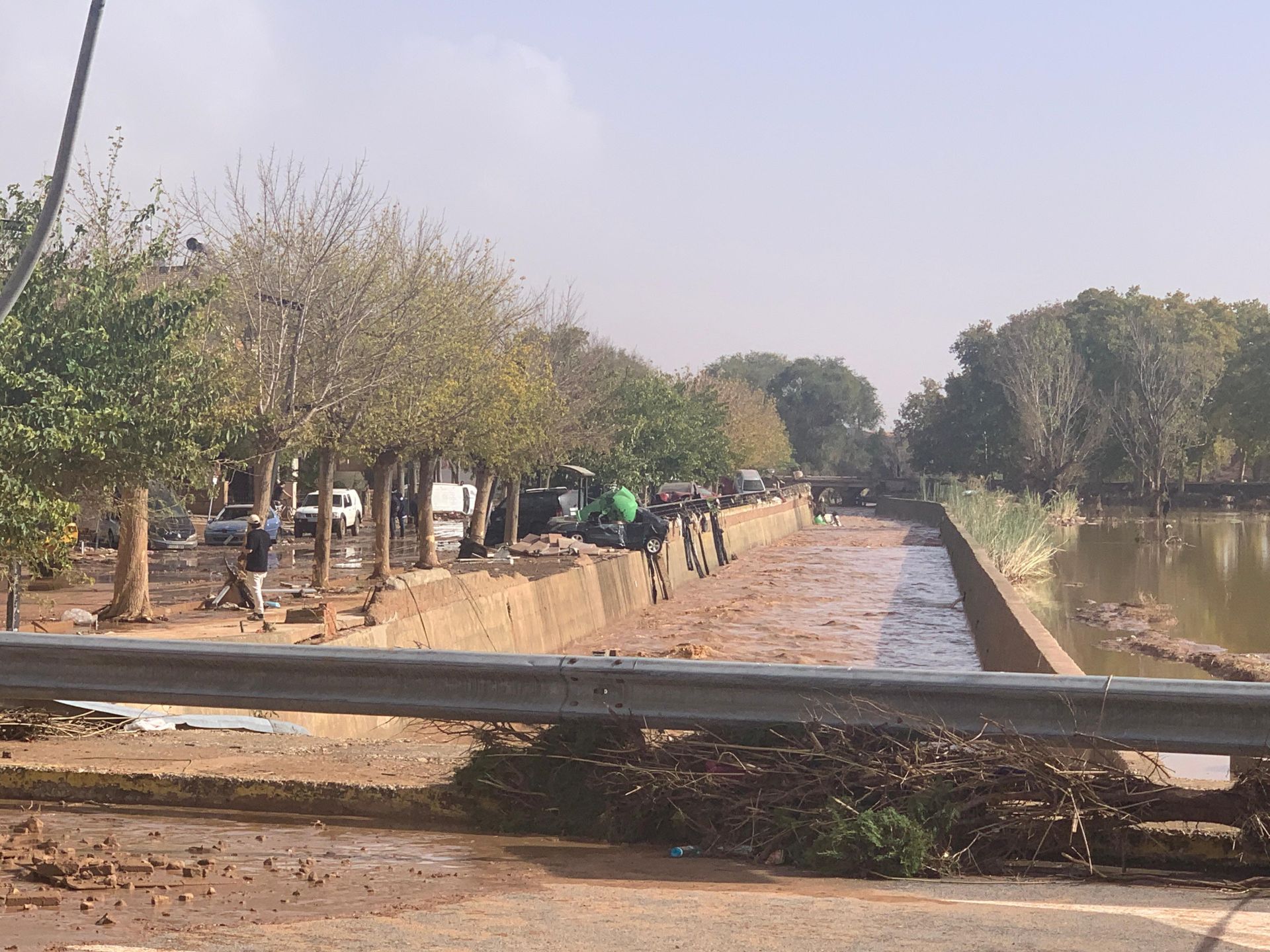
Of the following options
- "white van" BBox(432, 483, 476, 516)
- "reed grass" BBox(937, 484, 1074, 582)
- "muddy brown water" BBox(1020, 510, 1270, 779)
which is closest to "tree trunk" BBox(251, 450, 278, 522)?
"muddy brown water" BBox(1020, 510, 1270, 779)

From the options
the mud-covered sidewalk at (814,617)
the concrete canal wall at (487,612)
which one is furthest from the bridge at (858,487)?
the concrete canal wall at (487,612)

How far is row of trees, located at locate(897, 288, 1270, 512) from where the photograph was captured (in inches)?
3556

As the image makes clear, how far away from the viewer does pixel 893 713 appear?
6.80m

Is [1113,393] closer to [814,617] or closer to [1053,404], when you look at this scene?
[1053,404]

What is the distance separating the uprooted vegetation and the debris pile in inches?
1137

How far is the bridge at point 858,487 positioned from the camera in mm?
113062

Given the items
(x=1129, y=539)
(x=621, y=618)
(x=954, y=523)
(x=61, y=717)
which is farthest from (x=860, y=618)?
(x=1129, y=539)

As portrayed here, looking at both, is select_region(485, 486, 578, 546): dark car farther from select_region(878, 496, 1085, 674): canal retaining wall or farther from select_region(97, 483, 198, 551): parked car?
select_region(878, 496, 1085, 674): canal retaining wall

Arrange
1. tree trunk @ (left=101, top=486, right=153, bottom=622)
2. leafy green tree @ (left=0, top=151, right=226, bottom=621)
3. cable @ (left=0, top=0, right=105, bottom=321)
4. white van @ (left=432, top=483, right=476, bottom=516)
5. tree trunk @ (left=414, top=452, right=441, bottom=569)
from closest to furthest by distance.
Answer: cable @ (left=0, top=0, right=105, bottom=321)
leafy green tree @ (left=0, top=151, right=226, bottom=621)
tree trunk @ (left=101, top=486, right=153, bottom=622)
tree trunk @ (left=414, top=452, right=441, bottom=569)
white van @ (left=432, top=483, right=476, bottom=516)

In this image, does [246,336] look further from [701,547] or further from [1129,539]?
[1129,539]

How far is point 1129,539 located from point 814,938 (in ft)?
199

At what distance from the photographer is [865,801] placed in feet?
21.5

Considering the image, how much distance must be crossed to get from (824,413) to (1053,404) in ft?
259

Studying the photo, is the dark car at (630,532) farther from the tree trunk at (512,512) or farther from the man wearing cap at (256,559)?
the man wearing cap at (256,559)
